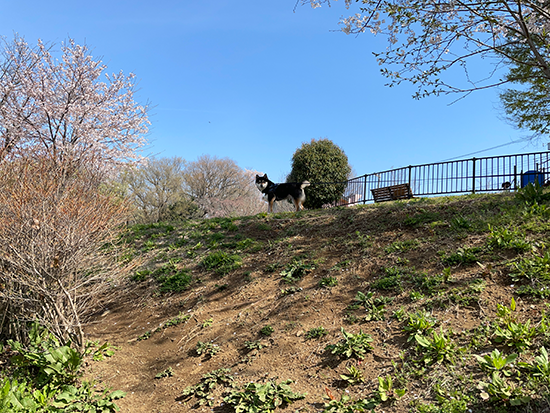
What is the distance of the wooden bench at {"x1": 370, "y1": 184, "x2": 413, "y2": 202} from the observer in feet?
41.4

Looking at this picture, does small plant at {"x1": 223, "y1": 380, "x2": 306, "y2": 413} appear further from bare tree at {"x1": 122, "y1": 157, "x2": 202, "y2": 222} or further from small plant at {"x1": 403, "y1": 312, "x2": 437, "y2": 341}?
bare tree at {"x1": 122, "y1": 157, "x2": 202, "y2": 222}

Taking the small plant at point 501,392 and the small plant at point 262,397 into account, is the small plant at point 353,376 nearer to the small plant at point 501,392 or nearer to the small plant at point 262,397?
the small plant at point 262,397

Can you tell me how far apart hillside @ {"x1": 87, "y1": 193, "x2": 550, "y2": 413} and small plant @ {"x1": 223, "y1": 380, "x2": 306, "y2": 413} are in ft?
0.14

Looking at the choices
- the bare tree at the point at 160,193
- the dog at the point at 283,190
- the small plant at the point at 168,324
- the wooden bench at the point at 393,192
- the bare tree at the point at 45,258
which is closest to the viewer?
the bare tree at the point at 45,258

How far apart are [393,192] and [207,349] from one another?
35.0 ft

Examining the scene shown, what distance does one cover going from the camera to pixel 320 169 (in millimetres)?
16438

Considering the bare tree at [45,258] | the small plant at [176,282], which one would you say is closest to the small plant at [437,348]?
the bare tree at [45,258]

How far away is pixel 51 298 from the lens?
3893mm

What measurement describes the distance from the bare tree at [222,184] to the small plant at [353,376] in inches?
908

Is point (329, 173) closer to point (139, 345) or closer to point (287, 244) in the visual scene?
point (287, 244)

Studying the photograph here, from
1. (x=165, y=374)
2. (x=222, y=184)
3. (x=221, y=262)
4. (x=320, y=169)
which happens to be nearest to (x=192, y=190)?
(x=222, y=184)

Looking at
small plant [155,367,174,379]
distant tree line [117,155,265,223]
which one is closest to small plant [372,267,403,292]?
small plant [155,367,174,379]

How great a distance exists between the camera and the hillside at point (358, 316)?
2783 mm

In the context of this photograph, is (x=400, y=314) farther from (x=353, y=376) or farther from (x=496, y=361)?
(x=496, y=361)
